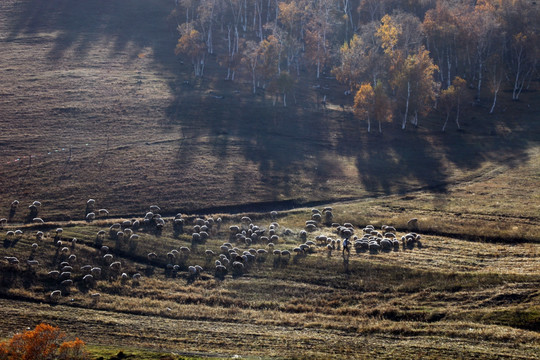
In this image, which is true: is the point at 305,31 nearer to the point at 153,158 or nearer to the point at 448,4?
the point at 448,4

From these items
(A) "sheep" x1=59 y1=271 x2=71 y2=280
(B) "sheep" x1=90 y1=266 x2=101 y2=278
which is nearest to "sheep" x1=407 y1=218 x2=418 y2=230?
(B) "sheep" x1=90 y1=266 x2=101 y2=278

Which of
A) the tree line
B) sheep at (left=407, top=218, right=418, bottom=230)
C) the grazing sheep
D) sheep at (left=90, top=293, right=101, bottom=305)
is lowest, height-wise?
sheep at (left=90, top=293, right=101, bottom=305)

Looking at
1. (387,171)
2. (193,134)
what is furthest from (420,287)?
(193,134)

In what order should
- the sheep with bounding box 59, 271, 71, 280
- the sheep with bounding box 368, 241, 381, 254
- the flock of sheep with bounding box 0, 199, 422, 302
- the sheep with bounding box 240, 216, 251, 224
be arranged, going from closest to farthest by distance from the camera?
the sheep with bounding box 59, 271, 71, 280
the flock of sheep with bounding box 0, 199, 422, 302
the sheep with bounding box 368, 241, 381, 254
the sheep with bounding box 240, 216, 251, 224

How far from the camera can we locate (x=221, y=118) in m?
110

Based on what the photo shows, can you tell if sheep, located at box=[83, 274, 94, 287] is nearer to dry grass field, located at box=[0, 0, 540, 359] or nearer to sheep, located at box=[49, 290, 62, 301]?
dry grass field, located at box=[0, 0, 540, 359]

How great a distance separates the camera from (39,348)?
38.0 m

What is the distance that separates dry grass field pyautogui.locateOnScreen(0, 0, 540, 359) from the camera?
44656 millimetres

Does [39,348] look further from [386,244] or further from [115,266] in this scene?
[386,244]

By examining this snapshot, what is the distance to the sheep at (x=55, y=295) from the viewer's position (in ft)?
162

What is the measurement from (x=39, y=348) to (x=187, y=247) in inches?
1019

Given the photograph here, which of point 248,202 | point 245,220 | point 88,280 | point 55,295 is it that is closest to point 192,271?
point 88,280

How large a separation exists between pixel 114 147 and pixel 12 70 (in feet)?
166

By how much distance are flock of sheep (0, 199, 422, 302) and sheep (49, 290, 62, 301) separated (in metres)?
0.09
